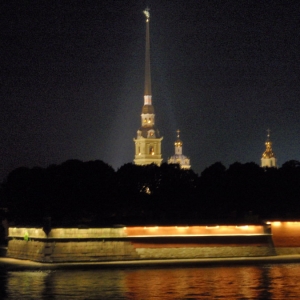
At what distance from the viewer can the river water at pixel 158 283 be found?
5150 cm

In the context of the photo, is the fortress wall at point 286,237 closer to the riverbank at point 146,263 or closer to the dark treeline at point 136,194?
the riverbank at point 146,263

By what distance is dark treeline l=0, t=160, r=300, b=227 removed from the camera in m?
106

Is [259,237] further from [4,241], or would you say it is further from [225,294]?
[4,241]

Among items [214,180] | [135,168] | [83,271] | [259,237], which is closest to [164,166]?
[135,168]

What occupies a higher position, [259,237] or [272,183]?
[272,183]

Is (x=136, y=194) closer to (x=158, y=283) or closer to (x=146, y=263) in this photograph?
(x=146, y=263)

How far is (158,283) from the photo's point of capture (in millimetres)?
58062

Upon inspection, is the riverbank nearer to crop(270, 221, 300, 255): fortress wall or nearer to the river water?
the river water

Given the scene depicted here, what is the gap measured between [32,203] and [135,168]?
20.5 metres

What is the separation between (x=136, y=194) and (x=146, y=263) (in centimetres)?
4091

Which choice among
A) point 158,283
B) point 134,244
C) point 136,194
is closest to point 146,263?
point 134,244

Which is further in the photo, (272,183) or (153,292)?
(272,183)

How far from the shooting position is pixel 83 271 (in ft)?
222

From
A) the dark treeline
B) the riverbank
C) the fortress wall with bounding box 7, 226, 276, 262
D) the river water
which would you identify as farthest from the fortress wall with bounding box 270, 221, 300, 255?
the dark treeline
